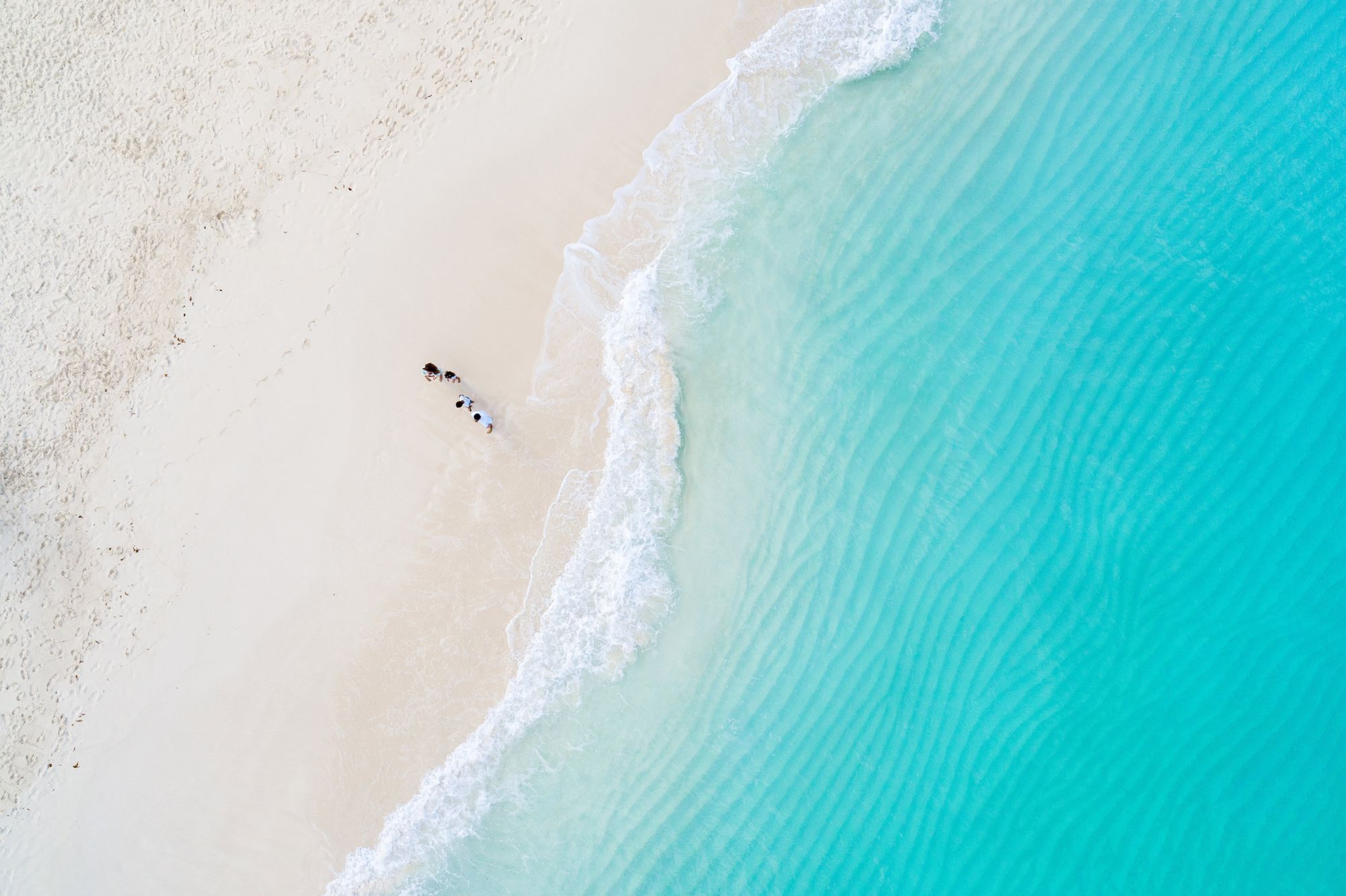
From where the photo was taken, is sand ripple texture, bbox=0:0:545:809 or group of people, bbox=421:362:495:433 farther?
sand ripple texture, bbox=0:0:545:809

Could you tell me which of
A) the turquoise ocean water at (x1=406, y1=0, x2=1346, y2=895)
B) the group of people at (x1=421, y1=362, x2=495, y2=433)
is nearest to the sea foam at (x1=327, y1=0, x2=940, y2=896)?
the turquoise ocean water at (x1=406, y1=0, x2=1346, y2=895)

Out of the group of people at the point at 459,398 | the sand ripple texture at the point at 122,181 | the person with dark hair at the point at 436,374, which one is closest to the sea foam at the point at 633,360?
the group of people at the point at 459,398

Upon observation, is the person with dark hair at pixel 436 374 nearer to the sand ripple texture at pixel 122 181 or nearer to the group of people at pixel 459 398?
the group of people at pixel 459 398

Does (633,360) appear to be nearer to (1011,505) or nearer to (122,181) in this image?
(1011,505)

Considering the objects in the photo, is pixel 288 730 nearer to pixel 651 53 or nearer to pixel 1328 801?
pixel 651 53

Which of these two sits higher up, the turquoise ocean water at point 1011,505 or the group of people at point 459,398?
the turquoise ocean water at point 1011,505

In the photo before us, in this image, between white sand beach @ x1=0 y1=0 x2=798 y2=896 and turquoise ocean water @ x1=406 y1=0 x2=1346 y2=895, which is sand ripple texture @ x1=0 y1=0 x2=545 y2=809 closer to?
white sand beach @ x1=0 y1=0 x2=798 y2=896

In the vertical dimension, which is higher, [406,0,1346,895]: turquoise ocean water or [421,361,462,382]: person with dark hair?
[406,0,1346,895]: turquoise ocean water
